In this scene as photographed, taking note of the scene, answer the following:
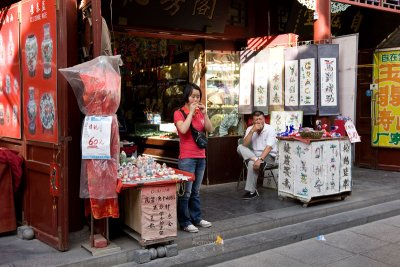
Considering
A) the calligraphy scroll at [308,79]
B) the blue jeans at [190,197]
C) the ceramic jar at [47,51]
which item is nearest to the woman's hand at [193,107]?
the blue jeans at [190,197]

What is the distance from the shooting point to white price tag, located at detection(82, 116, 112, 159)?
426cm

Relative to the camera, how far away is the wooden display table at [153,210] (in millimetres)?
4496

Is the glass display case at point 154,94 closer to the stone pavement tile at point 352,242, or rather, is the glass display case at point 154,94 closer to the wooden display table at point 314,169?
the wooden display table at point 314,169

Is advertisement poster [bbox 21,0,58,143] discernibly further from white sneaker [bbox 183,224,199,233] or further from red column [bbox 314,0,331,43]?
red column [bbox 314,0,331,43]

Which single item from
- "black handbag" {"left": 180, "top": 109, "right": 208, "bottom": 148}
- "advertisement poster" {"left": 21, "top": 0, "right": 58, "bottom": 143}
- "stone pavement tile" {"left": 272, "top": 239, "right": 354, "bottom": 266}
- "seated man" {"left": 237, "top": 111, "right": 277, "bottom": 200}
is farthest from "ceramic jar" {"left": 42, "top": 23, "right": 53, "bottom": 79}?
"seated man" {"left": 237, "top": 111, "right": 277, "bottom": 200}

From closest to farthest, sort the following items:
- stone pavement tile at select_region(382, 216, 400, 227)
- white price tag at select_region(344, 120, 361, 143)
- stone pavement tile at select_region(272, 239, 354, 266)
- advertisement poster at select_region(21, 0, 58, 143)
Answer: advertisement poster at select_region(21, 0, 58, 143)
stone pavement tile at select_region(272, 239, 354, 266)
stone pavement tile at select_region(382, 216, 400, 227)
white price tag at select_region(344, 120, 361, 143)

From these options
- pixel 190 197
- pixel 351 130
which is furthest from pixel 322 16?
pixel 190 197

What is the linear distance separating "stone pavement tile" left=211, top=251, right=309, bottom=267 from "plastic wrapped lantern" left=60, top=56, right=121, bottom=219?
146 centimetres

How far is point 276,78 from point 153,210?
4.03m

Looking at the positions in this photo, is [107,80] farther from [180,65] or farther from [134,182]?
[180,65]

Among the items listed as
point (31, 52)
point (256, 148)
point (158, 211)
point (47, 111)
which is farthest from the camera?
point (256, 148)

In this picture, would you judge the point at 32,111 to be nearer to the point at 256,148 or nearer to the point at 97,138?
the point at 97,138

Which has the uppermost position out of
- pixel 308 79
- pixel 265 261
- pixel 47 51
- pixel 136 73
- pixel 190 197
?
pixel 136 73

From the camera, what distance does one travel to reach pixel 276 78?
7.62 metres
